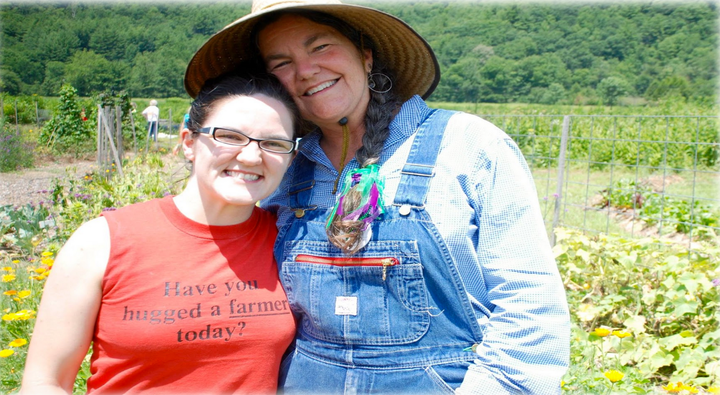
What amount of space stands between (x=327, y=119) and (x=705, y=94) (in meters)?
40.3

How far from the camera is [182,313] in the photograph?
57.9 inches

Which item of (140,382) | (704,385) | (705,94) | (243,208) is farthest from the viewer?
(705,94)

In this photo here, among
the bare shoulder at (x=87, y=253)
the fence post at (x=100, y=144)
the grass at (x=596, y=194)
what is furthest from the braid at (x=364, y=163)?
the fence post at (x=100, y=144)

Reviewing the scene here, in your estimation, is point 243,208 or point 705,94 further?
point 705,94

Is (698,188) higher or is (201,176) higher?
(201,176)

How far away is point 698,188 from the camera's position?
1051 cm

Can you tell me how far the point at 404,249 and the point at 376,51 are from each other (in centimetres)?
81

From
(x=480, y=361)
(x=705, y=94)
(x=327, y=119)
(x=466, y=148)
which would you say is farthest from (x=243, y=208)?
(x=705, y=94)

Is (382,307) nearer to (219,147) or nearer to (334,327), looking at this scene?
(334,327)

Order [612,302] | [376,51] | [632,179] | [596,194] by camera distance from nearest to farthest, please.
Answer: [376,51] → [612,302] → [596,194] → [632,179]

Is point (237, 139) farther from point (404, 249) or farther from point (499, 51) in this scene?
point (499, 51)

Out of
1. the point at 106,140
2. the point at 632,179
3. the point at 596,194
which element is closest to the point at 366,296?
the point at 596,194

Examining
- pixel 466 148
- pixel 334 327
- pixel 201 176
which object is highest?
pixel 466 148

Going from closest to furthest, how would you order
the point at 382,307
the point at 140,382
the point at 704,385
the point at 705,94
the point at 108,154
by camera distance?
1. the point at 140,382
2. the point at 382,307
3. the point at 704,385
4. the point at 108,154
5. the point at 705,94
